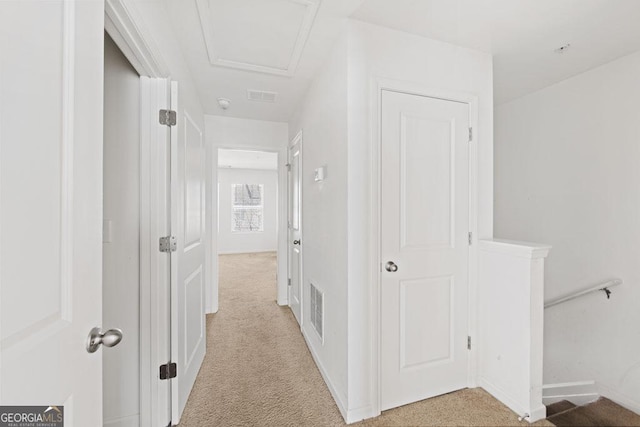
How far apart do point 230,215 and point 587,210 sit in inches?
293

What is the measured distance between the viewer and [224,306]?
356 cm

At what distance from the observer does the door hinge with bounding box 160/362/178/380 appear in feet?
5.08

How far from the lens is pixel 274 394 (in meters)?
1.88

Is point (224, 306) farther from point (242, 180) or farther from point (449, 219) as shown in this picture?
point (242, 180)

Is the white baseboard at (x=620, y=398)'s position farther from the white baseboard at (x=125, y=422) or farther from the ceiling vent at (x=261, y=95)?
the ceiling vent at (x=261, y=95)

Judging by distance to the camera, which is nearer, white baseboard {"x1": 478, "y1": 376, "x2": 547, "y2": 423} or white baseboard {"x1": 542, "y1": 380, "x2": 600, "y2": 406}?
white baseboard {"x1": 478, "y1": 376, "x2": 547, "y2": 423}

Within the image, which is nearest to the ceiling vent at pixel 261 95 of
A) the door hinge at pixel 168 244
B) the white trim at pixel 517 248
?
the door hinge at pixel 168 244

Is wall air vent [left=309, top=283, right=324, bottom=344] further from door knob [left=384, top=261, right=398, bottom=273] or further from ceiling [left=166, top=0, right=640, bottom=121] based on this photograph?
ceiling [left=166, top=0, right=640, bottom=121]

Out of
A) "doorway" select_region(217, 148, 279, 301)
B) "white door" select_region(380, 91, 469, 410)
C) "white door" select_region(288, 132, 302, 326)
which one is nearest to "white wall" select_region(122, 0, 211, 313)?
"white door" select_region(288, 132, 302, 326)
